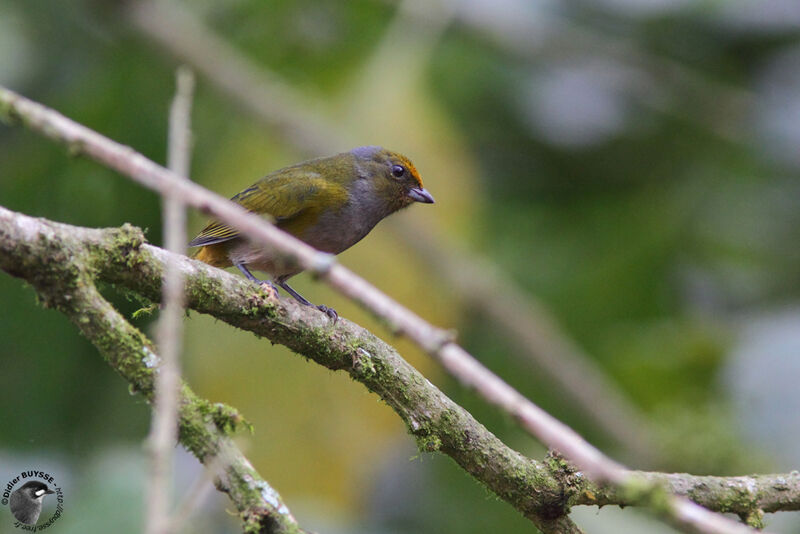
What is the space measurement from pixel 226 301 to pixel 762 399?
3.15 meters

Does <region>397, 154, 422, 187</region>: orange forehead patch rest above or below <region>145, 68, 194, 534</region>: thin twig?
above

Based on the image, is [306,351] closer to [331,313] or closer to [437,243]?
[331,313]

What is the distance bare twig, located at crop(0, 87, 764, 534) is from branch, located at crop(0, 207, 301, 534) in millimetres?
392

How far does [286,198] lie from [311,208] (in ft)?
0.43

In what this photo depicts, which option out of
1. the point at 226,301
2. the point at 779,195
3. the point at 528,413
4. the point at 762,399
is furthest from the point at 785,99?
the point at 528,413

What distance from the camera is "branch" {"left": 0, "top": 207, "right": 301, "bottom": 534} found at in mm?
2018

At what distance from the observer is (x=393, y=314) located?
147 cm

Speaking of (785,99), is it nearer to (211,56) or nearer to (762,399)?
(762,399)

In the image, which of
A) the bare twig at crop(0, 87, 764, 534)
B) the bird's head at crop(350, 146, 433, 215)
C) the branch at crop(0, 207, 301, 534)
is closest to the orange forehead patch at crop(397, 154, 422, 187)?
the bird's head at crop(350, 146, 433, 215)

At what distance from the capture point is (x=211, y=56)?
5750mm

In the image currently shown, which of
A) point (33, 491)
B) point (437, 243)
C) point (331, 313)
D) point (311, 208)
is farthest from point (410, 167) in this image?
point (33, 491)

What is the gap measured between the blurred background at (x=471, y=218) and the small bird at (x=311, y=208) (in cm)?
43

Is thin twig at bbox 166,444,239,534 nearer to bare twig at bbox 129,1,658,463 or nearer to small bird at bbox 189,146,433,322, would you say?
small bird at bbox 189,146,433,322

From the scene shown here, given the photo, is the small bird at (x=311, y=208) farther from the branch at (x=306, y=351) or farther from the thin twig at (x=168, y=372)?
the thin twig at (x=168, y=372)
